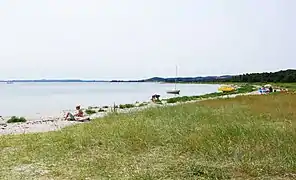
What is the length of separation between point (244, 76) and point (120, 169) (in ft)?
507

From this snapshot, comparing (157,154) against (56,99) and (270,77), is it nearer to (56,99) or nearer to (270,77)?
(56,99)

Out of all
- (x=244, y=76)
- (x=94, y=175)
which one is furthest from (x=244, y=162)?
(x=244, y=76)

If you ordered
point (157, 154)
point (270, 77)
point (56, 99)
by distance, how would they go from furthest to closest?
1. point (270, 77)
2. point (56, 99)
3. point (157, 154)

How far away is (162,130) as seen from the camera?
11.9 m

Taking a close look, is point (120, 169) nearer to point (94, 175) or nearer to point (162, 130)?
point (94, 175)

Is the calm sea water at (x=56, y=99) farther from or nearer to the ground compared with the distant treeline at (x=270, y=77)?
nearer to the ground

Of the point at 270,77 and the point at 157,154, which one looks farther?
the point at 270,77

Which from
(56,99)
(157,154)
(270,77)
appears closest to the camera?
(157,154)

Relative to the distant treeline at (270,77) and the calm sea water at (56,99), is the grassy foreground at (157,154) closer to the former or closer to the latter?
the calm sea water at (56,99)

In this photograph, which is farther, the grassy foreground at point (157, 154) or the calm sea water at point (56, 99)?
the calm sea water at point (56, 99)

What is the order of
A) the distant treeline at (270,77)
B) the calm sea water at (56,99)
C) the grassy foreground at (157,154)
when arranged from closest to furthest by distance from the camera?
the grassy foreground at (157,154)
the calm sea water at (56,99)
the distant treeline at (270,77)

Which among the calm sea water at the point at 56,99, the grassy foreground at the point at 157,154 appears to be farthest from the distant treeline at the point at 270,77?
the grassy foreground at the point at 157,154

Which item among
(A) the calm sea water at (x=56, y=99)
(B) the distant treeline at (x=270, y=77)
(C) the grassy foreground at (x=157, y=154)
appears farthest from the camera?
(B) the distant treeline at (x=270, y=77)

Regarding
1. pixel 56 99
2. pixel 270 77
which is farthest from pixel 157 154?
pixel 270 77
